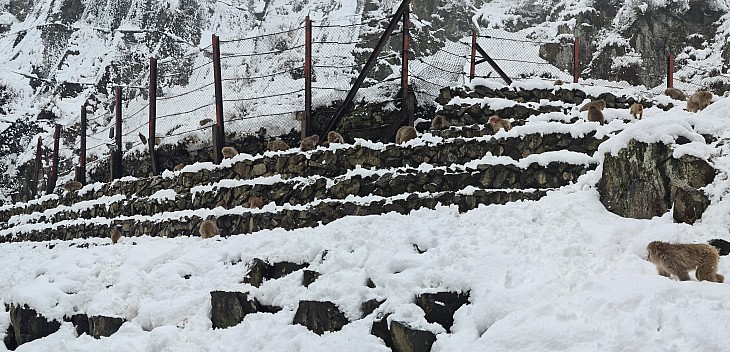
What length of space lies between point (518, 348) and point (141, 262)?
5.75 m

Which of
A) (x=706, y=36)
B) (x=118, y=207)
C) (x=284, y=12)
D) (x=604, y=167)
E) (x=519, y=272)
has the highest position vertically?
(x=284, y=12)

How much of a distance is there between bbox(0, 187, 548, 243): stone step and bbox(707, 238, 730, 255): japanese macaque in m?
2.37

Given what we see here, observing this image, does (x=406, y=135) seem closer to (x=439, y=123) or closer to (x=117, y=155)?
(x=439, y=123)

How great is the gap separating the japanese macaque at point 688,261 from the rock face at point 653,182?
1054 mm

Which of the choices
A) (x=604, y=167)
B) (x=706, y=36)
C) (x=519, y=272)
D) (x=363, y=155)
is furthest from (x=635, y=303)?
(x=706, y=36)

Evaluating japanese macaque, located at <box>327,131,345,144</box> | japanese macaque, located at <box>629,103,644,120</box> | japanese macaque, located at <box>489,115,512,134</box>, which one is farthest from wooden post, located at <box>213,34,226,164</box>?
japanese macaque, located at <box>629,103,644,120</box>

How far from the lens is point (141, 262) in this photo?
8.47m

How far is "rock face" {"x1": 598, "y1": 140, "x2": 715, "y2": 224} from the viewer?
5887 millimetres

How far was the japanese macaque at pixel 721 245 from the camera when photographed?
17.6 ft

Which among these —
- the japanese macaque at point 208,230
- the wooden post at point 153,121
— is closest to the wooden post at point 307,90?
the japanese macaque at point 208,230

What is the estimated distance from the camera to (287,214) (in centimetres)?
948

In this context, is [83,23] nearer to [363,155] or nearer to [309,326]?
[363,155]

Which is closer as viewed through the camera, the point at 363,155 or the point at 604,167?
the point at 604,167

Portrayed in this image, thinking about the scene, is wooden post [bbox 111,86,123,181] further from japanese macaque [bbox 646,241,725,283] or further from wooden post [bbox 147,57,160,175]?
japanese macaque [bbox 646,241,725,283]
